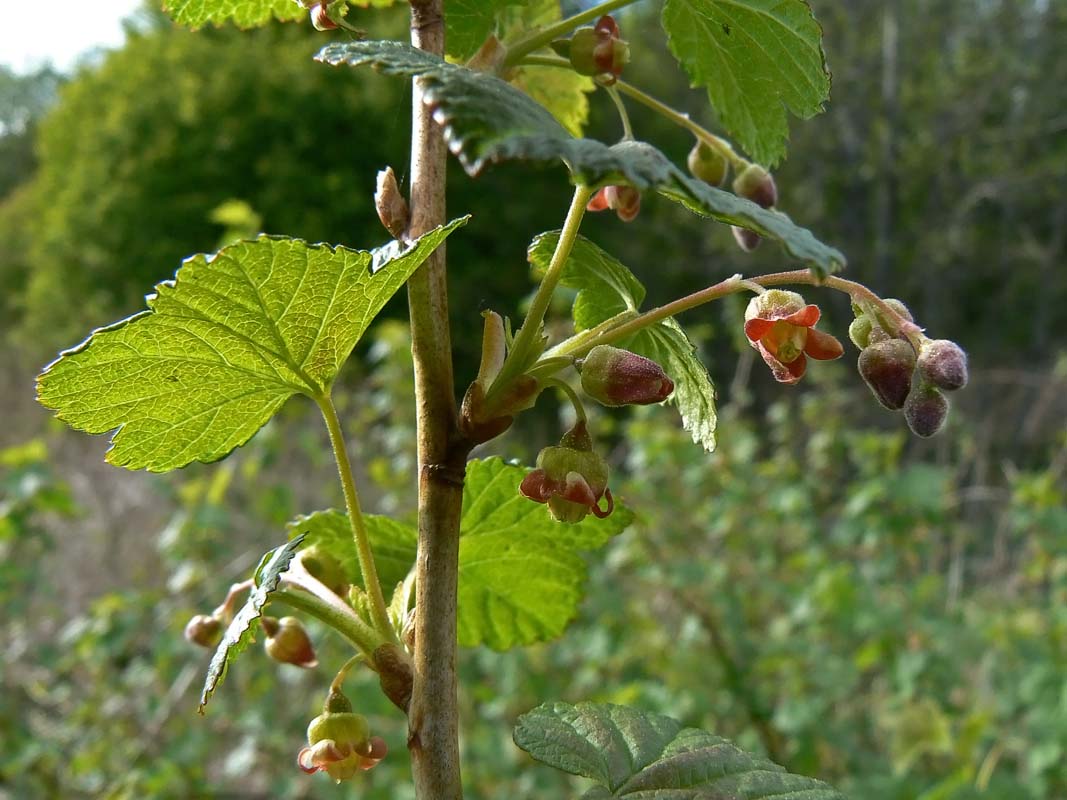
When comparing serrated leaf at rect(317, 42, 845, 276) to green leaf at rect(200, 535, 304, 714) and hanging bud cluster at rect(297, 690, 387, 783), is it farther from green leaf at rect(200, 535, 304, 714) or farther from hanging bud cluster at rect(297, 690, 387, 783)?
hanging bud cluster at rect(297, 690, 387, 783)

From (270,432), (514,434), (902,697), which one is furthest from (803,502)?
(514,434)

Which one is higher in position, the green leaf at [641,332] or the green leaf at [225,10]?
the green leaf at [225,10]

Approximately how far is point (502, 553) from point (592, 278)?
19 centimetres

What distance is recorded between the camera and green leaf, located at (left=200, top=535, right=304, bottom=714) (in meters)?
0.41

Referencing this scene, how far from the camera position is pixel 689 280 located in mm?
9336

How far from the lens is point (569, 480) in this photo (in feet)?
1.49

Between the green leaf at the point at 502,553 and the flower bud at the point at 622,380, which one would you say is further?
the green leaf at the point at 502,553

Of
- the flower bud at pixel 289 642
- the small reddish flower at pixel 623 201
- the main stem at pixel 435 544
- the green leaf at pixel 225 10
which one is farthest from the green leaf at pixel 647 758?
the green leaf at pixel 225 10

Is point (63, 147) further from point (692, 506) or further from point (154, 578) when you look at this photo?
point (692, 506)

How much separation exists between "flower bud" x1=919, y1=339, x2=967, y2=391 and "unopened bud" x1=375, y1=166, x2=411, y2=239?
0.25 meters

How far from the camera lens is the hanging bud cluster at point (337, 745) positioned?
479 millimetres

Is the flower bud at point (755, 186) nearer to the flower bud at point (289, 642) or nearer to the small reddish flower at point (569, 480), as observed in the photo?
the small reddish flower at point (569, 480)

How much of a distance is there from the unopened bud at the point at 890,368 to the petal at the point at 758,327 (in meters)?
0.04

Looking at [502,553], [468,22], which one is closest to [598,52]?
[468,22]
